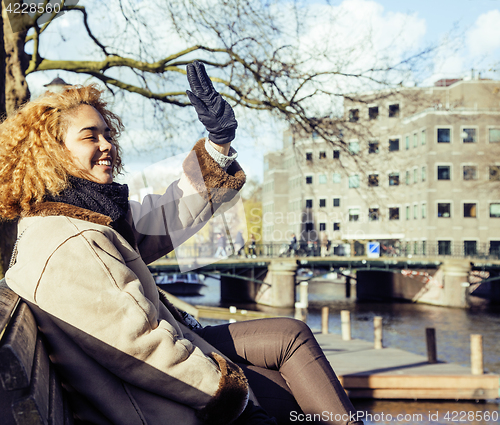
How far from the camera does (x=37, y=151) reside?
6.00ft

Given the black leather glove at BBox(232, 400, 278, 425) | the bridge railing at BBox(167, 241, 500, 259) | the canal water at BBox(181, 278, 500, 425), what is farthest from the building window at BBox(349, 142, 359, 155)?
the bridge railing at BBox(167, 241, 500, 259)

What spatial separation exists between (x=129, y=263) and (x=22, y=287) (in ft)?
1.04

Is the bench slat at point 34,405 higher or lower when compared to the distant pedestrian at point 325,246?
higher

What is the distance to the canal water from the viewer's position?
304 inches

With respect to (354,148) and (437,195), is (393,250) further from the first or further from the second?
(354,148)

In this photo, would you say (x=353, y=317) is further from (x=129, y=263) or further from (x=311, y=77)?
(x=129, y=263)

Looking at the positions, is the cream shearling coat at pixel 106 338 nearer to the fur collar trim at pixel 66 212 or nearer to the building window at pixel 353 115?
the fur collar trim at pixel 66 212

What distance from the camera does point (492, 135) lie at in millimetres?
38031

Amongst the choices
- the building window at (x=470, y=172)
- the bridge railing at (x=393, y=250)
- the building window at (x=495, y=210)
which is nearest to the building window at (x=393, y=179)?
the bridge railing at (x=393, y=250)

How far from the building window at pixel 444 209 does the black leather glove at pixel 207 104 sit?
3884 cm

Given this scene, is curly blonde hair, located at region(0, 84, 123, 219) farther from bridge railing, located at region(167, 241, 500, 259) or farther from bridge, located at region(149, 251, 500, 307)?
bridge railing, located at region(167, 241, 500, 259)

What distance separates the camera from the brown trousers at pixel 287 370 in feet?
5.88

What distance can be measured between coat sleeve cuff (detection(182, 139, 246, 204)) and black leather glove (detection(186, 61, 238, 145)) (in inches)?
5.2

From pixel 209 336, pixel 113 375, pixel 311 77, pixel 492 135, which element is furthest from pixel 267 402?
pixel 492 135
